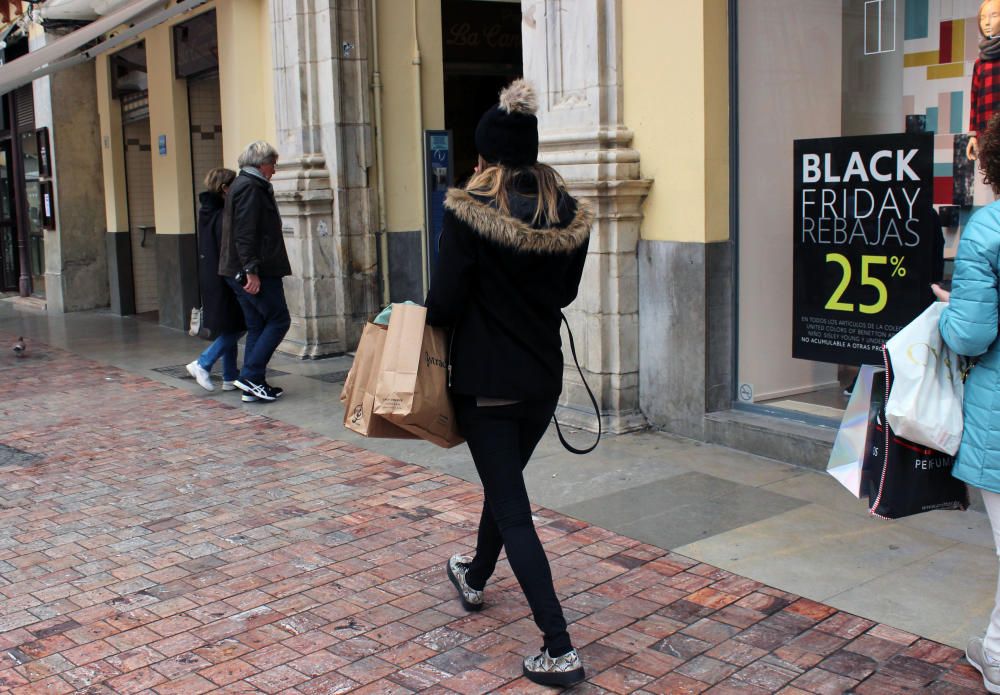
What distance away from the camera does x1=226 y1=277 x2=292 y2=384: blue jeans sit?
28.9 ft

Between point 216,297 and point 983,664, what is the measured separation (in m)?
6.87

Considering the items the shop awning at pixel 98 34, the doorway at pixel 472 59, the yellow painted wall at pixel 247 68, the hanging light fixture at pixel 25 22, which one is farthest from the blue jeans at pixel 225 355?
the hanging light fixture at pixel 25 22

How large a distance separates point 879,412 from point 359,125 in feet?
25.8

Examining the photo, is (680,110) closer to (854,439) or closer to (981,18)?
(981,18)

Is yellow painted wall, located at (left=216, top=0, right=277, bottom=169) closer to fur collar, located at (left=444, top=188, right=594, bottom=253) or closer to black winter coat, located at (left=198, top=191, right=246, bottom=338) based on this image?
black winter coat, located at (left=198, top=191, right=246, bottom=338)

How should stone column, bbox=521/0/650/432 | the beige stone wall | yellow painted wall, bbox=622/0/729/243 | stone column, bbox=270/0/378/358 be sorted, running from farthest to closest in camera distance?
the beige stone wall → stone column, bbox=270/0/378/358 → stone column, bbox=521/0/650/432 → yellow painted wall, bbox=622/0/729/243

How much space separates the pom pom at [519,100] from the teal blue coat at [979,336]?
149cm

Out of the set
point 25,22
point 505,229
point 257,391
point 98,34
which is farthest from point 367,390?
point 25,22

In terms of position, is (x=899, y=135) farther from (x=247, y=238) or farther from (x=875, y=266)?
(x=247, y=238)

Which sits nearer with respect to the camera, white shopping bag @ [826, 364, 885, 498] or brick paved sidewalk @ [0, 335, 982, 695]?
white shopping bag @ [826, 364, 885, 498]

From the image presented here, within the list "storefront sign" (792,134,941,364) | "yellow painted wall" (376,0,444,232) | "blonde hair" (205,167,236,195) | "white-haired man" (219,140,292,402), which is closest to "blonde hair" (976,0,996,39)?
"storefront sign" (792,134,941,364)

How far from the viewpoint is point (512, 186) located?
3.83 m

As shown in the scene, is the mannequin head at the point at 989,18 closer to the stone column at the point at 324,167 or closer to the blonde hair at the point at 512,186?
the blonde hair at the point at 512,186

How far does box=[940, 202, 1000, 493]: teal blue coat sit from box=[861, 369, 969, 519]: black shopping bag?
10 centimetres
